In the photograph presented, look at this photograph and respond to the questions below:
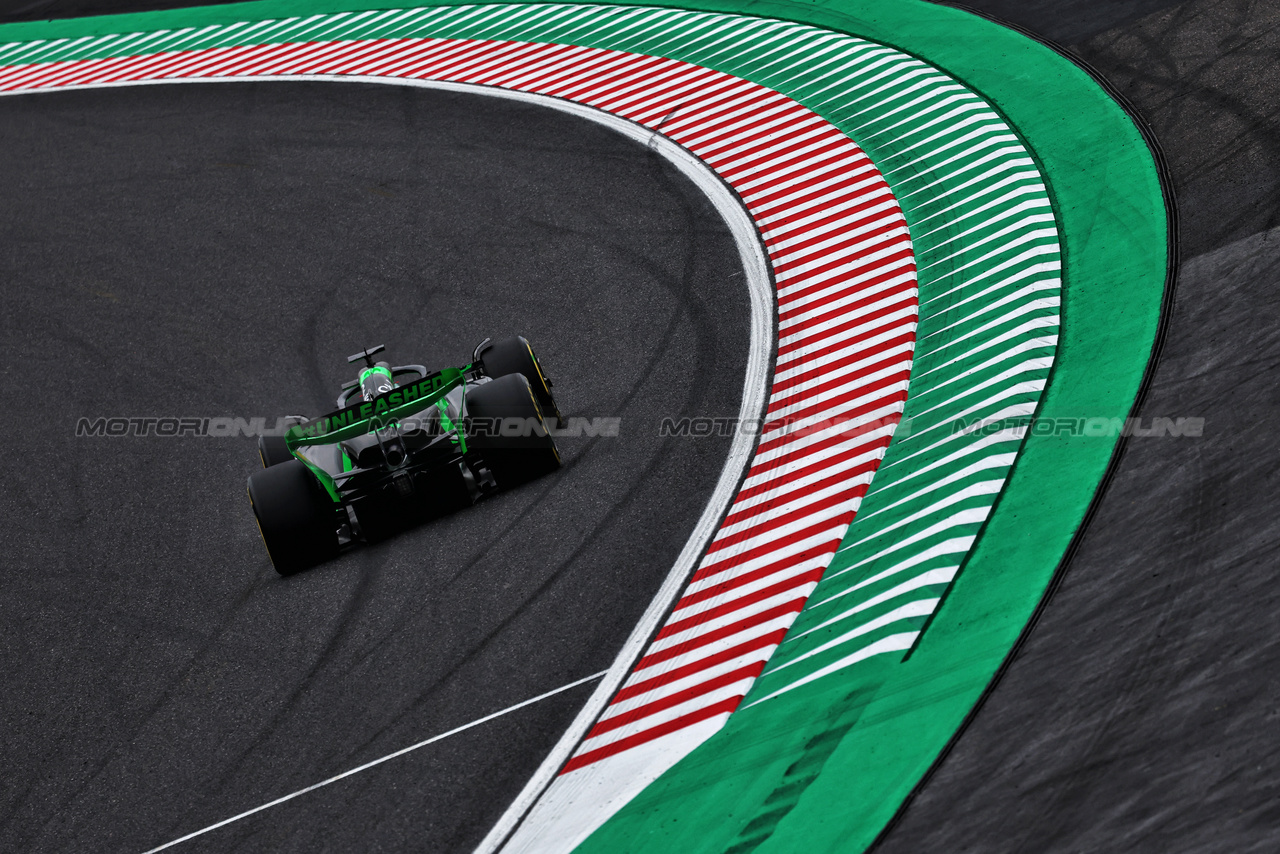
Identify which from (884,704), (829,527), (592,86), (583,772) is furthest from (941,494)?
(592,86)

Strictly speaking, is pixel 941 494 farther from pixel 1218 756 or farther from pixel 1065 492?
pixel 1218 756

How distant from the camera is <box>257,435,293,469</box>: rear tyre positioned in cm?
1259

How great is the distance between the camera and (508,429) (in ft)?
38.9

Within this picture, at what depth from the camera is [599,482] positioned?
1229 centimetres

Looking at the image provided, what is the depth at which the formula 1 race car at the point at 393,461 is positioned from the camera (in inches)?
448

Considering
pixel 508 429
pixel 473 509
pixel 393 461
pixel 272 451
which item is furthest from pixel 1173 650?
pixel 272 451

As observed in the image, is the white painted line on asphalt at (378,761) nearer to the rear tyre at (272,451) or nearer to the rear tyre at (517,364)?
the rear tyre at (517,364)

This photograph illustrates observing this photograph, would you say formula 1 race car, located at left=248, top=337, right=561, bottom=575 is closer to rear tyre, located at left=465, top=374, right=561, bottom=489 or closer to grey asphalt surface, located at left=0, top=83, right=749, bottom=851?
rear tyre, located at left=465, top=374, right=561, bottom=489

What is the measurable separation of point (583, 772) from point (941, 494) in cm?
429

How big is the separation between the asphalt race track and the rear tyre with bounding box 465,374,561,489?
36cm

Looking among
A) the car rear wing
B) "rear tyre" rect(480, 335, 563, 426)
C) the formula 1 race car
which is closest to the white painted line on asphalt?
the formula 1 race car

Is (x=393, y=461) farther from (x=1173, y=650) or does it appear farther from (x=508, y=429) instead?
(x=1173, y=650)

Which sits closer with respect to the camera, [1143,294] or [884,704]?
[884,704]

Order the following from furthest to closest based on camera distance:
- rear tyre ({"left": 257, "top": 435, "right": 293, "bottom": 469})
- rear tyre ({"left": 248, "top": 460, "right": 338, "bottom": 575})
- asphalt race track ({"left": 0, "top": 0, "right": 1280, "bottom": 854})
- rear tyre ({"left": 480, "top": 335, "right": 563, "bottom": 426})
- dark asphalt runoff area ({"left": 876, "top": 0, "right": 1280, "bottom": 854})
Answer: rear tyre ({"left": 480, "top": 335, "right": 563, "bottom": 426}), rear tyre ({"left": 257, "top": 435, "right": 293, "bottom": 469}), rear tyre ({"left": 248, "top": 460, "right": 338, "bottom": 575}), asphalt race track ({"left": 0, "top": 0, "right": 1280, "bottom": 854}), dark asphalt runoff area ({"left": 876, "top": 0, "right": 1280, "bottom": 854})
